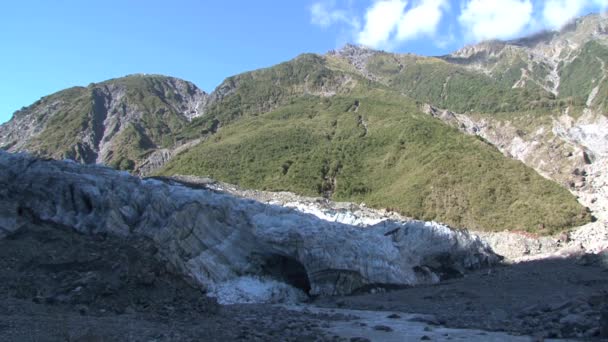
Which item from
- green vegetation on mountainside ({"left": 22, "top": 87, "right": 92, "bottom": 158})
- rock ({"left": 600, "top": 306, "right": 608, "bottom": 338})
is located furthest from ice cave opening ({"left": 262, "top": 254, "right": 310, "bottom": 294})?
green vegetation on mountainside ({"left": 22, "top": 87, "right": 92, "bottom": 158})

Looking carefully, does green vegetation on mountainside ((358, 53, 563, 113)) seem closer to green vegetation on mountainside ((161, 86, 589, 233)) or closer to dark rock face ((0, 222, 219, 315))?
green vegetation on mountainside ((161, 86, 589, 233))

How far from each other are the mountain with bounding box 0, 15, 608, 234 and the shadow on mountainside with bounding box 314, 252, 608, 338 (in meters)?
23.5

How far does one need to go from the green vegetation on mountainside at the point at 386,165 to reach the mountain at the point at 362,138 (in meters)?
0.23

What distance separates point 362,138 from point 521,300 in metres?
73.9

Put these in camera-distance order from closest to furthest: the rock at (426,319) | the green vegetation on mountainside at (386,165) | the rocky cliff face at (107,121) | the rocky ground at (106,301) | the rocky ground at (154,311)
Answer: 1. the rocky ground at (106,301)
2. the rocky ground at (154,311)
3. the rock at (426,319)
4. the green vegetation on mountainside at (386,165)
5. the rocky cliff face at (107,121)

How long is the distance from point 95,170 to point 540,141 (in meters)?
89.8

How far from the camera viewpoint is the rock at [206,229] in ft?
77.7

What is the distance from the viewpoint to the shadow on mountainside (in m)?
17.0

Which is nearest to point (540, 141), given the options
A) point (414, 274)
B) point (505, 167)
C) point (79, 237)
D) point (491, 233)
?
point (505, 167)

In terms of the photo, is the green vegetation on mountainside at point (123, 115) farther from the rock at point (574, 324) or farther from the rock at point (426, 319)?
the rock at point (574, 324)

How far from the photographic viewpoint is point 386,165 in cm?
8456

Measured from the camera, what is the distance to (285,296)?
88.0 ft

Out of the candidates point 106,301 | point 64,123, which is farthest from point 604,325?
point 64,123

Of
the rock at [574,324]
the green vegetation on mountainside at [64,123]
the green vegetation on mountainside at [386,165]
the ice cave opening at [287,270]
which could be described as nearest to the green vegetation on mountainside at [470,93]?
the green vegetation on mountainside at [386,165]
